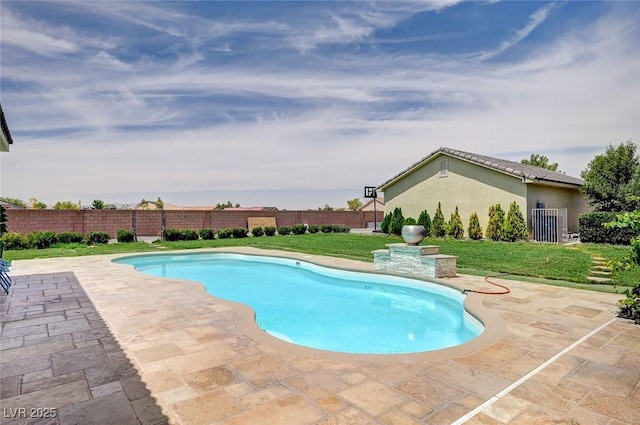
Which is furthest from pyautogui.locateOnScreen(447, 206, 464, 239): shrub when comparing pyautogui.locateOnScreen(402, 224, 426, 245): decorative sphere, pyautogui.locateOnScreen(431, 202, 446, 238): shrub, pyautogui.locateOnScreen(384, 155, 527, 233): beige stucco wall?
pyautogui.locateOnScreen(402, 224, 426, 245): decorative sphere

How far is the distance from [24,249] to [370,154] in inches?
Result: 687

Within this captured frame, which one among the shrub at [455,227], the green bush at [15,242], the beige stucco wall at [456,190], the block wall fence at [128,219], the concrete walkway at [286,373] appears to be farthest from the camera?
the block wall fence at [128,219]

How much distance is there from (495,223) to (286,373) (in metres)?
16.4

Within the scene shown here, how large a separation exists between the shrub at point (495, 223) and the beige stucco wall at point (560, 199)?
1.15m

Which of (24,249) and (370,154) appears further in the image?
(370,154)

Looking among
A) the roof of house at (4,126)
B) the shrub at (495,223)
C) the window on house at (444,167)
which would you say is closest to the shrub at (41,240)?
the roof of house at (4,126)

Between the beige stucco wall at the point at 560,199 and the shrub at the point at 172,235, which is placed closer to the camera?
→ the beige stucco wall at the point at 560,199

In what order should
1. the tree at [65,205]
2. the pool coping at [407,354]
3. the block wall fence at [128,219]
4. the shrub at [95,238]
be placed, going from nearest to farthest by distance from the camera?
the pool coping at [407,354] → the shrub at [95,238] → the block wall fence at [128,219] → the tree at [65,205]

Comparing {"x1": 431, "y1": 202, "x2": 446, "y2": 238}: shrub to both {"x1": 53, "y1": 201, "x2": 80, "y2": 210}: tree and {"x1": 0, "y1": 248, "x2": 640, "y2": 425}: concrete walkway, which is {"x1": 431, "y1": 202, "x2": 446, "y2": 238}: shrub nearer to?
{"x1": 0, "y1": 248, "x2": 640, "y2": 425}: concrete walkway

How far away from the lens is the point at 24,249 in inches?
634

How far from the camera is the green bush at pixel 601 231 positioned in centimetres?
1493

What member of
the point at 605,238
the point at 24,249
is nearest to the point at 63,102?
the point at 24,249

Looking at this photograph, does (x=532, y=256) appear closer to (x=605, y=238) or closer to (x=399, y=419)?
(x=605, y=238)

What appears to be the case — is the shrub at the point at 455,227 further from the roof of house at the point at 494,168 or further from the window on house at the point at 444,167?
the roof of house at the point at 494,168
